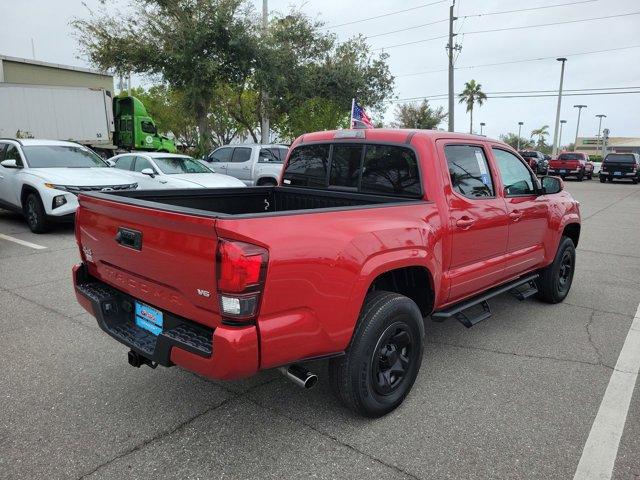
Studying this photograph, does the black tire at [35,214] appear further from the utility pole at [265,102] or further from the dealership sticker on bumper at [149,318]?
the utility pole at [265,102]

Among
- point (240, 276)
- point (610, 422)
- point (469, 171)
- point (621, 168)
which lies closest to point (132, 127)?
point (469, 171)

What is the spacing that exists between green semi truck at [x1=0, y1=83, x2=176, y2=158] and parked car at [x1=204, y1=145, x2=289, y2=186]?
7094 mm

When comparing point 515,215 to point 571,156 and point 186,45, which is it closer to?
point 186,45

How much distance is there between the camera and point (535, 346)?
4.22 metres

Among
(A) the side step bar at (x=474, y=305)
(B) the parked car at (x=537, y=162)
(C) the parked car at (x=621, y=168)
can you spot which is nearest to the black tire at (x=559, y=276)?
(A) the side step bar at (x=474, y=305)

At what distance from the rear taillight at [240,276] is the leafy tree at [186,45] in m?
16.9

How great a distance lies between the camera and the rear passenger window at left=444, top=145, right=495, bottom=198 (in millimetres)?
3702

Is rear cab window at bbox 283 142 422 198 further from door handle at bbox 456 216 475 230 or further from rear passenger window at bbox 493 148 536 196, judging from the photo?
rear passenger window at bbox 493 148 536 196

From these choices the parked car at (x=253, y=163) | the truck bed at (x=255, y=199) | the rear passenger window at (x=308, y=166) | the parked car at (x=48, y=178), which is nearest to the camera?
the truck bed at (x=255, y=199)

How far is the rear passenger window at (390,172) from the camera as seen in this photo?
11.6ft

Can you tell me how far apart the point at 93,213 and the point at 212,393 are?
1.45m

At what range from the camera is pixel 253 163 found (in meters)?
14.4

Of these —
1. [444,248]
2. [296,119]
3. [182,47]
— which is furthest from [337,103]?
[444,248]

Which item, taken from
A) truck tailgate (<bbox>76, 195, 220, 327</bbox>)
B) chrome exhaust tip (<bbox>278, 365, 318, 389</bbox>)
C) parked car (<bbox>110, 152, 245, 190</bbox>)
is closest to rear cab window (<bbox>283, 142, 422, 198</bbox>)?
chrome exhaust tip (<bbox>278, 365, 318, 389</bbox>)
